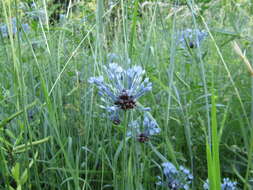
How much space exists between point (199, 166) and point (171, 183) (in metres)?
0.24

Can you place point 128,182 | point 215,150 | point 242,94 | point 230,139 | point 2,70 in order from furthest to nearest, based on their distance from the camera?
point 2,70 → point 242,94 → point 230,139 → point 128,182 → point 215,150

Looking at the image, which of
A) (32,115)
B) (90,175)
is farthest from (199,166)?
(32,115)

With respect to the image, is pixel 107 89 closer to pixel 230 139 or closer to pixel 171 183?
pixel 171 183

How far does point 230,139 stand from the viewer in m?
1.32

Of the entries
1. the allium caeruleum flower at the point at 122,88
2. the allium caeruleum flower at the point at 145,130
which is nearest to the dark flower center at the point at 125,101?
the allium caeruleum flower at the point at 122,88

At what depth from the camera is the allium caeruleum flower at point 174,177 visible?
907mm

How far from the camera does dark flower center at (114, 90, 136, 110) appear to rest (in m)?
0.73

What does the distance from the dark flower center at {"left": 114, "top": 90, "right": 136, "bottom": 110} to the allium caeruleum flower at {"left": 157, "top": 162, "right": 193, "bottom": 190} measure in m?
0.25

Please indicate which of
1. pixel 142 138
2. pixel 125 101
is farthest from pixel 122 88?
pixel 142 138

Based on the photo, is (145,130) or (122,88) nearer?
(122,88)

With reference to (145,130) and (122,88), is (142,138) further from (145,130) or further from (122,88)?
(122,88)

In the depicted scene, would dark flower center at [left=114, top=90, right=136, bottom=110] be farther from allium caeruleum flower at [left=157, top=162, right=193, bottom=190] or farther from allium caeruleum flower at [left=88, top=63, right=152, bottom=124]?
allium caeruleum flower at [left=157, top=162, right=193, bottom=190]

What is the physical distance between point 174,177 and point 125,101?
0.31 meters

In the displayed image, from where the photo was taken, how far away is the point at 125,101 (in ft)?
2.40
